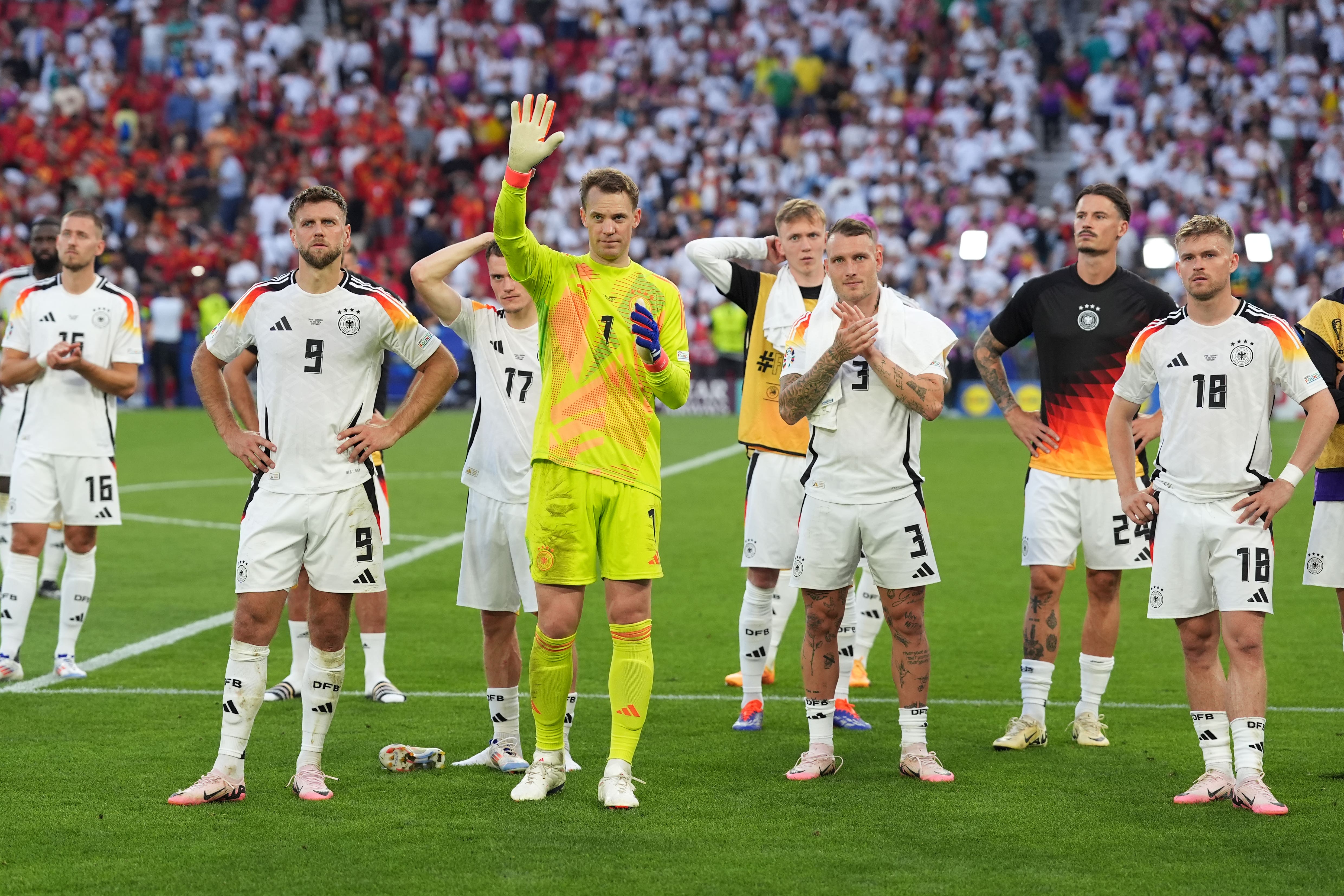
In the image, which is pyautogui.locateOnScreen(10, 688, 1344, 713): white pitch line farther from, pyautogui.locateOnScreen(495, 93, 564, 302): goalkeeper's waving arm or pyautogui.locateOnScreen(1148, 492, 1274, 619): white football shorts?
pyautogui.locateOnScreen(495, 93, 564, 302): goalkeeper's waving arm

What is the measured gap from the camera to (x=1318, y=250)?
27.2 meters

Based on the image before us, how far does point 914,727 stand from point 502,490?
82.8 inches

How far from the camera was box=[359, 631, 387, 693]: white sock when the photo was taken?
833cm

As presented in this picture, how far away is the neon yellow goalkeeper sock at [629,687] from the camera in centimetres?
620

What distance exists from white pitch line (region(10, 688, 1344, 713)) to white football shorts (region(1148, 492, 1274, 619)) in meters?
A: 1.99

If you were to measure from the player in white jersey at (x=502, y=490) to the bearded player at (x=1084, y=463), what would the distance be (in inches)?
91.4

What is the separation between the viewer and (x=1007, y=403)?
24.9 feet

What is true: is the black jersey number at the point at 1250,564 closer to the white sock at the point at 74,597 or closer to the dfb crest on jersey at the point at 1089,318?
the dfb crest on jersey at the point at 1089,318

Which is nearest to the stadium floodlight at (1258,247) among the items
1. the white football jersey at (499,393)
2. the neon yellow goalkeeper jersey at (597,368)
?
the neon yellow goalkeeper jersey at (597,368)

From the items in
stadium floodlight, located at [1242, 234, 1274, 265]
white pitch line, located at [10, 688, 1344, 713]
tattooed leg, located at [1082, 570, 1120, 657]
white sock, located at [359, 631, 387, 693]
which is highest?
stadium floodlight, located at [1242, 234, 1274, 265]

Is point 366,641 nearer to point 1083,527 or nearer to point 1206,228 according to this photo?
point 1083,527

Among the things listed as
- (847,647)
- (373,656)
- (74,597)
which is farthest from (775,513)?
(74,597)

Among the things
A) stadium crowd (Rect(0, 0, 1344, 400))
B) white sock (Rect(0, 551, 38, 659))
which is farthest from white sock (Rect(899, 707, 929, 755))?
stadium crowd (Rect(0, 0, 1344, 400))

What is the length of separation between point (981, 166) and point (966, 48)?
3.27 metres
